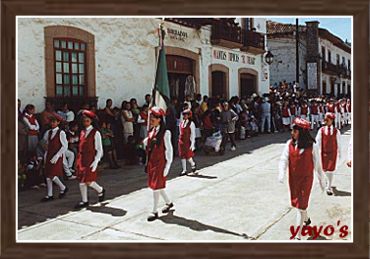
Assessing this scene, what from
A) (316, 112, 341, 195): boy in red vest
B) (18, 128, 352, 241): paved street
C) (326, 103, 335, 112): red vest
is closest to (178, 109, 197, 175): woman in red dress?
(18, 128, 352, 241): paved street

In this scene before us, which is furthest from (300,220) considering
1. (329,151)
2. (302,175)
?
(329,151)

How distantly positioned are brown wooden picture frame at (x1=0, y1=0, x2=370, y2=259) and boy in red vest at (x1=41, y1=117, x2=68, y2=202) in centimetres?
49

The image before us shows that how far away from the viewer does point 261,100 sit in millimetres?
4953

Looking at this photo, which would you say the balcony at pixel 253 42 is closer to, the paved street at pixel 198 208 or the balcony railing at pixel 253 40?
the balcony railing at pixel 253 40

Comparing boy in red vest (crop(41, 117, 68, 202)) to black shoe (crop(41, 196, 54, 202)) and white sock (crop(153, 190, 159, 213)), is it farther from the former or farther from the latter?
white sock (crop(153, 190, 159, 213))

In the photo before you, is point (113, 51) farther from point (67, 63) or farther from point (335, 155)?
point (335, 155)

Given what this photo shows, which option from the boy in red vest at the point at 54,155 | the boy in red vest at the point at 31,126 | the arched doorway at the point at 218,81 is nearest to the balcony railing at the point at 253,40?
the arched doorway at the point at 218,81

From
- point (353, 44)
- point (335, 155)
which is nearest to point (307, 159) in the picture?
point (335, 155)

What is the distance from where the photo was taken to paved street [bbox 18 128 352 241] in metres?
3.97

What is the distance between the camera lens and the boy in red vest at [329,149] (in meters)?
4.18

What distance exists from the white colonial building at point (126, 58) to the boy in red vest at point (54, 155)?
25cm

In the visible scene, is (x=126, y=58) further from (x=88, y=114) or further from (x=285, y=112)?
(x=285, y=112)

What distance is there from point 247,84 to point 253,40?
450 millimetres
